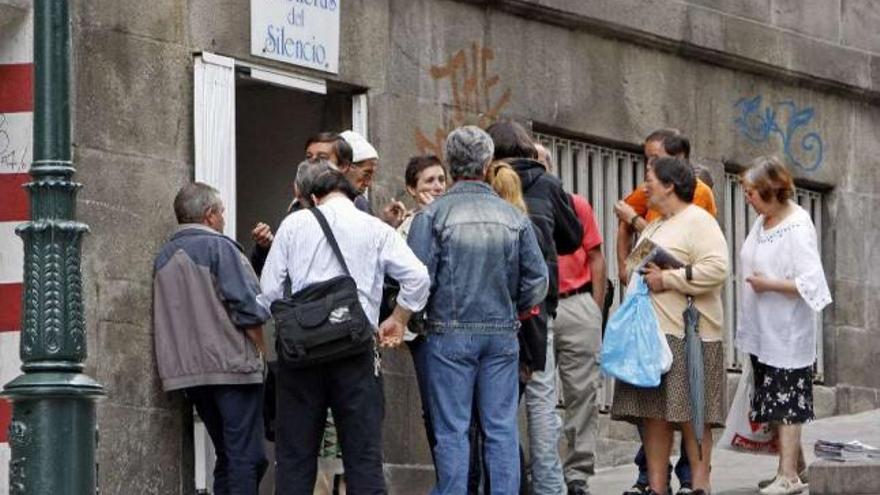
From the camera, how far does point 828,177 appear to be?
19641 millimetres

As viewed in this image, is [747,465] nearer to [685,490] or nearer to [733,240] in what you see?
[685,490]

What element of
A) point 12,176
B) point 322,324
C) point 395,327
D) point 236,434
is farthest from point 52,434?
point 12,176

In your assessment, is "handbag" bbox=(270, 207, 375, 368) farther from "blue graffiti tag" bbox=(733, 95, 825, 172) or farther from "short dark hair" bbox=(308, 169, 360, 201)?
"blue graffiti tag" bbox=(733, 95, 825, 172)

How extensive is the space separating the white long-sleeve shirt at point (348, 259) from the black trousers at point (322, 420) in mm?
319

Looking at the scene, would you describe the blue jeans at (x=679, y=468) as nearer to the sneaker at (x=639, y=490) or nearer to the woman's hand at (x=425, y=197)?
the sneaker at (x=639, y=490)

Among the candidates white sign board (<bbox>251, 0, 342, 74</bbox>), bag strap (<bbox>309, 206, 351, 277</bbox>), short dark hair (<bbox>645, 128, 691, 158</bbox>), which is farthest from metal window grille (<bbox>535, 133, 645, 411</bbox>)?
bag strap (<bbox>309, 206, 351, 277</bbox>)

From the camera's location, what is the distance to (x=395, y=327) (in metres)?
13.1

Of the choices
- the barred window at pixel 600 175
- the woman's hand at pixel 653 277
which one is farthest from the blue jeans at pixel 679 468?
the barred window at pixel 600 175

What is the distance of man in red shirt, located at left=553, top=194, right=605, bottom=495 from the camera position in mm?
14688

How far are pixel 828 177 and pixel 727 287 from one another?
138 centimetres

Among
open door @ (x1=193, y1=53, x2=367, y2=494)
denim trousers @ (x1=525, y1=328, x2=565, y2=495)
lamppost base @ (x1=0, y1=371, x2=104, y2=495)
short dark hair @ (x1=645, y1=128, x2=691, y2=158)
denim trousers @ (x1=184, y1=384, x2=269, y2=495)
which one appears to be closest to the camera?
lamppost base @ (x1=0, y1=371, x2=104, y2=495)

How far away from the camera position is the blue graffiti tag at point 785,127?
1895 centimetres

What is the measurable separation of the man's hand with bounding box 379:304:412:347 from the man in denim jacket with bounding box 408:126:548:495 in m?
0.19

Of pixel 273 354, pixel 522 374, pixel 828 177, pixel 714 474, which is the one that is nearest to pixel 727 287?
pixel 828 177
